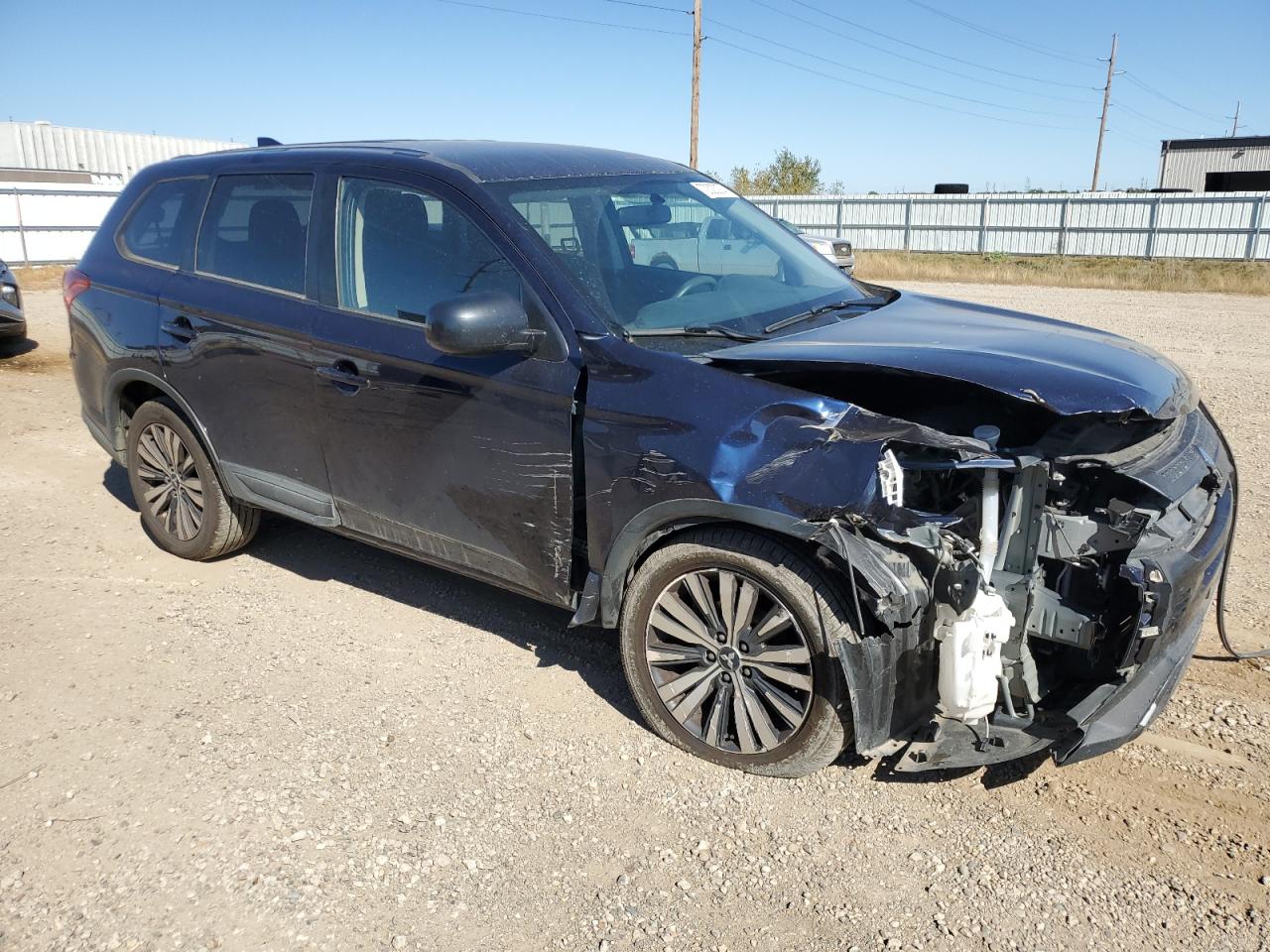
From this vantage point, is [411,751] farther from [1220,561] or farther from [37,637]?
[1220,561]

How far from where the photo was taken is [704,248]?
4.29 meters

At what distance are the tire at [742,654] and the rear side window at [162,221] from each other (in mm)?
3110

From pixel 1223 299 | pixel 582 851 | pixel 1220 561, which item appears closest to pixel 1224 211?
pixel 1223 299

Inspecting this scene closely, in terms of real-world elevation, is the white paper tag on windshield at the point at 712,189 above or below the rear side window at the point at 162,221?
above

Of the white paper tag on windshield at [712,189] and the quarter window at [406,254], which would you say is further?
the white paper tag on windshield at [712,189]

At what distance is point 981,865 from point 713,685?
3.24 feet

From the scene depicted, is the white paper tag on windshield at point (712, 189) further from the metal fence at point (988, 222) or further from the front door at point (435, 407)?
the metal fence at point (988, 222)

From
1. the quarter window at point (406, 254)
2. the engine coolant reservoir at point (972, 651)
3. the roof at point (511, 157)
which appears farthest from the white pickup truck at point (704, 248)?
the engine coolant reservoir at point (972, 651)

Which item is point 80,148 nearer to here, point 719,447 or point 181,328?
point 181,328

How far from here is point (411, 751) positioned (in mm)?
3598

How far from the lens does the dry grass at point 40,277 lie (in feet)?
64.3

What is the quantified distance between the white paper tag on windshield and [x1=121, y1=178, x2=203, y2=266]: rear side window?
2436 mm

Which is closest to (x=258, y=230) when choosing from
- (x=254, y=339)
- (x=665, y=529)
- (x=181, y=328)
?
(x=254, y=339)

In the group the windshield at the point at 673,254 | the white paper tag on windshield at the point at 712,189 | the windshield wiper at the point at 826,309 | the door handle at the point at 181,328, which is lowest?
the door handle at the point at 181,328
